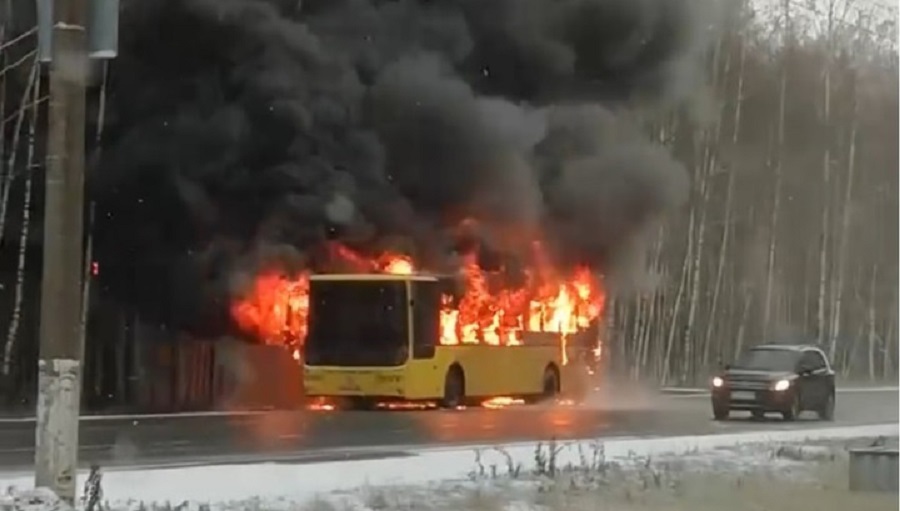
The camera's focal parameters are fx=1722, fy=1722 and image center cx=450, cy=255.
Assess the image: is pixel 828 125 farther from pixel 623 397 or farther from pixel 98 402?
pixel 98 402

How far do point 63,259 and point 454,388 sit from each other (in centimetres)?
2068

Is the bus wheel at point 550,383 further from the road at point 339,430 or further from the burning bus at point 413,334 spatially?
the road at point 339,430

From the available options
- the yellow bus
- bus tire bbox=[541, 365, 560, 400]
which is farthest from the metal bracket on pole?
bus tire bbox=[541, 365, 560, 400]

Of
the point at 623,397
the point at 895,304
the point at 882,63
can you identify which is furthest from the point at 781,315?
the point at 623,397

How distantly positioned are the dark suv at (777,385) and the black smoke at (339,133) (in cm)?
712

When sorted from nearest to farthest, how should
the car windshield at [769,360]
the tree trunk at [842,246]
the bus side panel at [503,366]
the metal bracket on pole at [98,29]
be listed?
the metal bracket on pole at [98,29] < the car windshield at [769,360] < the bus side panel at [503,366] < the tree trunk at [842,246]

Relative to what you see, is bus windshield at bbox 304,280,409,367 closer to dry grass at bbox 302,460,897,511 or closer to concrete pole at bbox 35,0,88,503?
dry grass at bbox 302,460,897,511

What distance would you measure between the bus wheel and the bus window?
3797mm

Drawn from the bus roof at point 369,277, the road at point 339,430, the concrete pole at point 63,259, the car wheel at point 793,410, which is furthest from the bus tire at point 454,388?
the concrete pole at point 63,259

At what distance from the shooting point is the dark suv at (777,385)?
2906 cm

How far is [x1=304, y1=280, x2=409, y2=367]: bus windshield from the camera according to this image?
29469 mm

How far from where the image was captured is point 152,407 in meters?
33.2

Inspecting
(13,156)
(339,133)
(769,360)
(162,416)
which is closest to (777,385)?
(769,360)

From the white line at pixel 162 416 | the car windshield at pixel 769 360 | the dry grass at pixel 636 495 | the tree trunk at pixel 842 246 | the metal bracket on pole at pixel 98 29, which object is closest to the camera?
the metal bracket on pole at pixel 98 29
